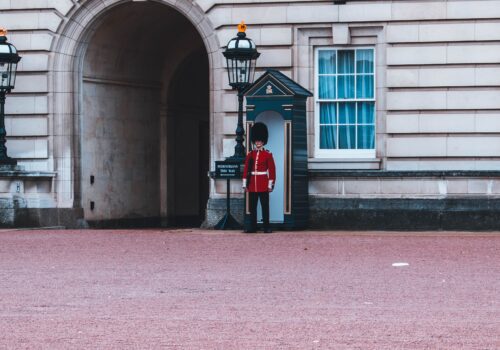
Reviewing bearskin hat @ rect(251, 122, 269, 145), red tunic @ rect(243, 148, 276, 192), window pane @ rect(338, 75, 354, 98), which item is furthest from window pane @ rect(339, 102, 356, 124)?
red tunic @ rect(243, 148, 276, 192)

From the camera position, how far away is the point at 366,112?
23.2 metres

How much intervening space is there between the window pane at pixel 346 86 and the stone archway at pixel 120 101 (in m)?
1.90

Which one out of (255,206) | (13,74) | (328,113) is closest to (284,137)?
(255,206)

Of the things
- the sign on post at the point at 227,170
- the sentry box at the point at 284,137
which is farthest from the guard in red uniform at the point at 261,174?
the sign on post at the point at 227,170

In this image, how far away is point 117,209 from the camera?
25.7 meters

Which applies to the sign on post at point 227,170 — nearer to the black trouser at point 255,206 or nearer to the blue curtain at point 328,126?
the black trouser at point 255,206

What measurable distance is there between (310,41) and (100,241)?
534cm

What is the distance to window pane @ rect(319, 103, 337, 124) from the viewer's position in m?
23.3

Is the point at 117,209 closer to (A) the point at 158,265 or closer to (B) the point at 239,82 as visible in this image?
(B) the point at 239,82

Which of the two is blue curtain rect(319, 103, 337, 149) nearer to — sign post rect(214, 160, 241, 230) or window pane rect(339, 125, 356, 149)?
window pane rect(339, 125, 356, 149)

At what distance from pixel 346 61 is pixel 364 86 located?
18.6 inches

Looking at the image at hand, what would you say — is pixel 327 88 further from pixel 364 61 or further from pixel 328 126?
pixel 364 61

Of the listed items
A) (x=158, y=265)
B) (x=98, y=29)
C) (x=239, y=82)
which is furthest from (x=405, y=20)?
(x=158, y=265)

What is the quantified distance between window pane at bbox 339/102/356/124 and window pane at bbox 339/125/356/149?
91 mm
